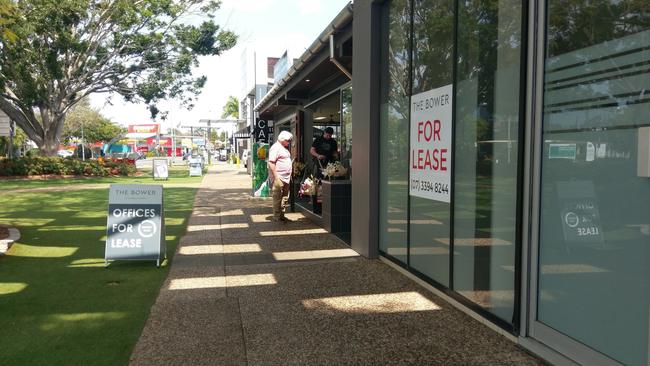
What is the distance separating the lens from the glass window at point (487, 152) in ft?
12.5

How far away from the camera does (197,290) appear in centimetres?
535

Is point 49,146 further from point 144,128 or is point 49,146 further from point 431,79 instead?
point 144,128

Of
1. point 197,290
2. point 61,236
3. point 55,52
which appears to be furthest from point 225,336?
point 55,52

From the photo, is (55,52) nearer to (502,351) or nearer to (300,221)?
(300,221)

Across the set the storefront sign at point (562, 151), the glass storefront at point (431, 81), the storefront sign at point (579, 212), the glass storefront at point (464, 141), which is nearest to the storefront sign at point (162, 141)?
the glass storefront at point (464, 141)

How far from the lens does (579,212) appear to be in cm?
314

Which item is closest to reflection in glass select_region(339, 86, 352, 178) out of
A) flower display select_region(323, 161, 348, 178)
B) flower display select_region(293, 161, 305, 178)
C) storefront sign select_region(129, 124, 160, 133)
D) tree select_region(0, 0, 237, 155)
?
flower display select_region(323, 161, 348, 178)

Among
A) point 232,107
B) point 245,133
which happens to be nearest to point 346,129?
point 245,133

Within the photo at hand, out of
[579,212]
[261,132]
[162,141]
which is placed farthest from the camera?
[162,141]

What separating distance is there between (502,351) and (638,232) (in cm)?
138

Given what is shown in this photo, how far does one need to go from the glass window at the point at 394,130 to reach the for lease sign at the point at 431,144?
0.32m

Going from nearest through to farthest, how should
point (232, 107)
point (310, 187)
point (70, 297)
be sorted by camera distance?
point (70, 297)
point (310, 187)
point (232, 107)

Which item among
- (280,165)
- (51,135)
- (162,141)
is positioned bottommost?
(280,165)

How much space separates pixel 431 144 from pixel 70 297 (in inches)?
158
